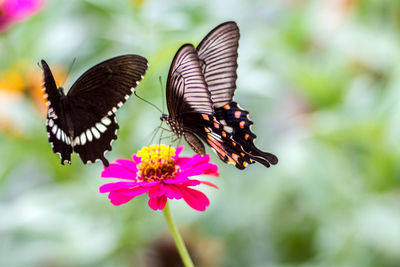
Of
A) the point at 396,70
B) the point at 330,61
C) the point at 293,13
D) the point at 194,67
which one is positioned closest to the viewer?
the point at 194,67

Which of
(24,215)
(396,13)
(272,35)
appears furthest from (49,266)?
(396,13)

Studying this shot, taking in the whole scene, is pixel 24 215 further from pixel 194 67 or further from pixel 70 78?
pixel 194 67

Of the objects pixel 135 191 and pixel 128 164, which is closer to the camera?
pixel 135 191

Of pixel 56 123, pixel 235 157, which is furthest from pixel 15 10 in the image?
pixel 235 157

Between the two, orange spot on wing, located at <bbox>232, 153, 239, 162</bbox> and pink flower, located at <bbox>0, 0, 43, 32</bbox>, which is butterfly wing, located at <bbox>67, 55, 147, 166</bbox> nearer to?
orange spot on wing, located at <bbox>232, 153, 239, 162</bbox>

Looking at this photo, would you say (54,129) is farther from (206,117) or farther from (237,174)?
(237,174)

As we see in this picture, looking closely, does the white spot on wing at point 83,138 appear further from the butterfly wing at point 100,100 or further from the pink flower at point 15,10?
the pink flower at point 15,10
